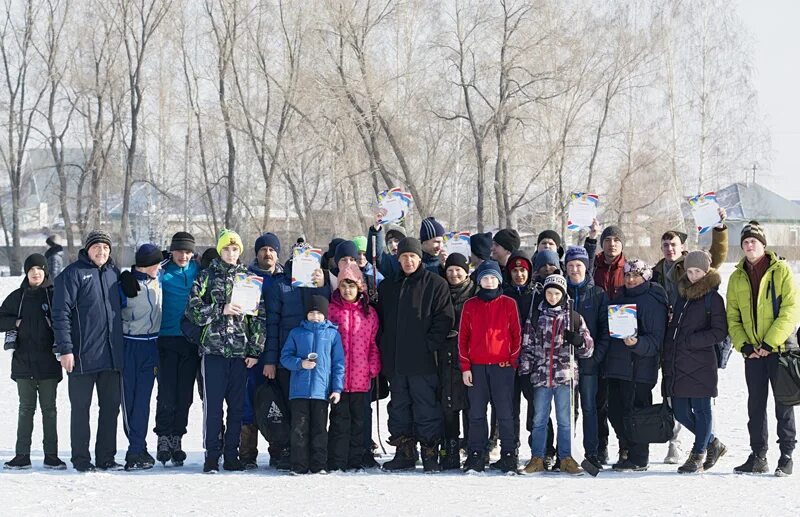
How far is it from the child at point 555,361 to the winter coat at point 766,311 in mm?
1141

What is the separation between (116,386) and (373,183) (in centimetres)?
1991

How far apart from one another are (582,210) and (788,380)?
2.33 meters

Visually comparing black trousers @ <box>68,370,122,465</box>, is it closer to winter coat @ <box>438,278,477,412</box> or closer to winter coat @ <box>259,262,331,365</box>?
winter coat @ <box>259,262,331,365</box>

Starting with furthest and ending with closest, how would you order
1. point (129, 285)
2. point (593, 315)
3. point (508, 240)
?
1. point (508, 240)
2. point (129, 285)
3. point (593, 315)

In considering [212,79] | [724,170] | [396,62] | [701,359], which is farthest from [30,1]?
[701,359]

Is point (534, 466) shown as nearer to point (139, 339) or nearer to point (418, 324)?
point (418, 324)

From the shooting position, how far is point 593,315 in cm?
748

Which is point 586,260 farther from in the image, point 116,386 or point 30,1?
point 30,1

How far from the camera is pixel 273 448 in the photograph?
25.1ft

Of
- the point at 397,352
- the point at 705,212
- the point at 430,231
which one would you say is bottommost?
the point at 397,352

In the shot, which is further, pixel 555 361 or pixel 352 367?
pixel 352 367

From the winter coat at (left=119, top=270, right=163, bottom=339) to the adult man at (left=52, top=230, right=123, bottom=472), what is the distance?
9 centimetres

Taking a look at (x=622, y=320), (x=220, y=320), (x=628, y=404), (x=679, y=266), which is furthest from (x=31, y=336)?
(x=679, y=266)

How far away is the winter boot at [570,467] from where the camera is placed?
23.8ft
